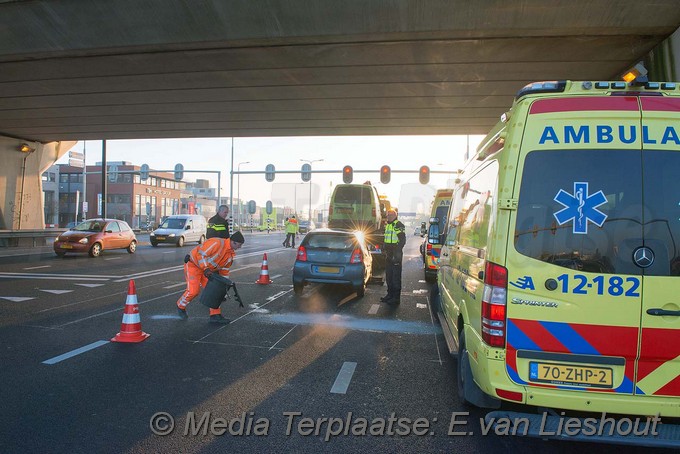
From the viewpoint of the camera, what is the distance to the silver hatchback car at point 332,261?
9305mm

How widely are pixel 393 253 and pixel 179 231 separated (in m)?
19.7

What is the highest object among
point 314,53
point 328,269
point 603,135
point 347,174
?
point 314,53

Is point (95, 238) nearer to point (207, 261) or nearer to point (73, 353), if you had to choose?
point (207, 261)

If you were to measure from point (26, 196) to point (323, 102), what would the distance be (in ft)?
59.0

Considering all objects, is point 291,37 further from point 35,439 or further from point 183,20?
point 35,439

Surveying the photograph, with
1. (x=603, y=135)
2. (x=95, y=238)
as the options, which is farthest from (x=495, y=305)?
(x=95, y=238)

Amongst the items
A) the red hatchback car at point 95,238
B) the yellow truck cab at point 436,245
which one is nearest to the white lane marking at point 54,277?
the red hatchback car at point 95,238

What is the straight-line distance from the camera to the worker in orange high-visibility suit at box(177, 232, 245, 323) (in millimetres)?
6918

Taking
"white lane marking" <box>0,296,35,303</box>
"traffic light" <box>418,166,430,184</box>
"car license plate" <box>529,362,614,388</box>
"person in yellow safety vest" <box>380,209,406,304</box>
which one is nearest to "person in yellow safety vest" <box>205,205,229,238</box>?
"person in yellow safety vest" <box>380,209,406,304</box>

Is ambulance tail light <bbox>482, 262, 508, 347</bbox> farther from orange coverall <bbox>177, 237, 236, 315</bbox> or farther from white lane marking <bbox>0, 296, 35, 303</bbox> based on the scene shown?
white lane marking <bbox>0, 296, 35, 303</bbox>

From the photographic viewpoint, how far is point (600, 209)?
3072 mm

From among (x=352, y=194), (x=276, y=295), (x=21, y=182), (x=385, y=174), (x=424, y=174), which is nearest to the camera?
Result: (x=276, y=295)

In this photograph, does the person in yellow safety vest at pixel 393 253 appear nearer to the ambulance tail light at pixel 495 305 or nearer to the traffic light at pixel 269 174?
the ambulance tail light at pixel 495 305

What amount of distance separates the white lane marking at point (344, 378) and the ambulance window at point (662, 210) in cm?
288
